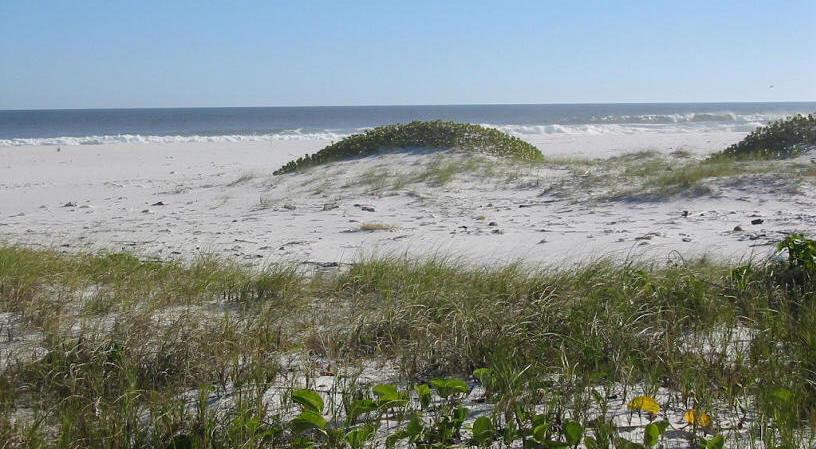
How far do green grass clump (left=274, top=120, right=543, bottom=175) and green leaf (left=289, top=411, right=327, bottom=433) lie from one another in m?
11.4

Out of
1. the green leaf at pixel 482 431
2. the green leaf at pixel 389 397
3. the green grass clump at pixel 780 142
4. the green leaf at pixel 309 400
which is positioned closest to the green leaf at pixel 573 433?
the green leaf at pixel 482 431

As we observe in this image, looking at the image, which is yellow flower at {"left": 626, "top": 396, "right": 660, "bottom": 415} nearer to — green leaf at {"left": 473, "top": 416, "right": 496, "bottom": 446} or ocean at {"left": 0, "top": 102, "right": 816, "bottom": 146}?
green leaf at {"left": 473, "top": 416, "right": 496, "bottom": 446}

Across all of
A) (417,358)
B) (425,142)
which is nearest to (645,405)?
(417,358)

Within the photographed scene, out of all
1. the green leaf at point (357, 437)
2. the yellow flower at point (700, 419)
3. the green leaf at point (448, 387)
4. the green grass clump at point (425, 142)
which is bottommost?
the yellow flower at point (700, 419)

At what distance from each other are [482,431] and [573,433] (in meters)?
0.31

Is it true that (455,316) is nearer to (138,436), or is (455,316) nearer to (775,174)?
(138,436)

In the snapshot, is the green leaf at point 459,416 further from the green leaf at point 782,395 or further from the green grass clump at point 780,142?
the green grass clump at point 780,142

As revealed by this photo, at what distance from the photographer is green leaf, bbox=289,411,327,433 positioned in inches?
103

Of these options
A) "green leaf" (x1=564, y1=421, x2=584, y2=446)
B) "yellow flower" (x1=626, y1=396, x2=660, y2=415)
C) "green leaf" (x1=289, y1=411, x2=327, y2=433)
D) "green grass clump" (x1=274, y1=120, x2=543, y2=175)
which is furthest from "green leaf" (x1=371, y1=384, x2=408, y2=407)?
"green grass clump" (x1=274, y1=120, x2=543, y2=175)

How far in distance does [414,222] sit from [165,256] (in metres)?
2.95

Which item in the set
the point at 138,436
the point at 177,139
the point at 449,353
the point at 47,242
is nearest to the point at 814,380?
the point at 449,353

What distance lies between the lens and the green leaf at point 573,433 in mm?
2496

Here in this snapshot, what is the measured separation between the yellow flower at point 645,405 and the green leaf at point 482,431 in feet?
1.96

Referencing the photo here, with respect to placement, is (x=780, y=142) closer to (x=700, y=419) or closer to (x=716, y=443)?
(x=700, y=419)
